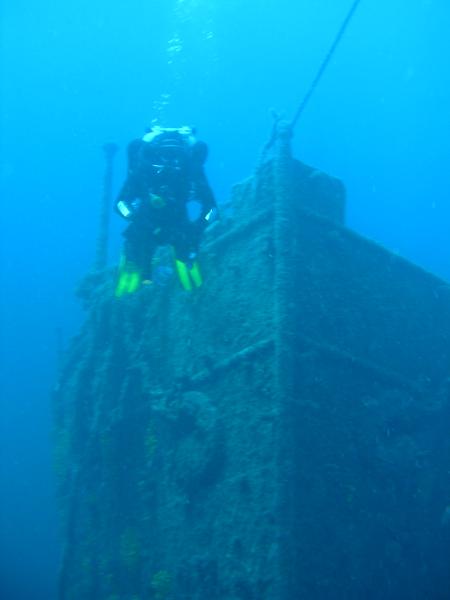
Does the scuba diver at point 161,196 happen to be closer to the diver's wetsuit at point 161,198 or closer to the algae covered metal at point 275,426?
the diver's wetsuit at point 161,198

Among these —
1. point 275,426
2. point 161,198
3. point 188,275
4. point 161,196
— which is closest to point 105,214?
point 188,275

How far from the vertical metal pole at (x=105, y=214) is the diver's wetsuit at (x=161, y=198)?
7078 mm

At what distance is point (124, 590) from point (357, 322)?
530cm

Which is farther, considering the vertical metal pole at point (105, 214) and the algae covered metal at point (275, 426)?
the vertical metal pole at point (105, 214)

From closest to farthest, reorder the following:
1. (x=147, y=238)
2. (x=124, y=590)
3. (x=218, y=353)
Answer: (x=147, y=238) < (x=218, y=353) < (x=124, y=590)

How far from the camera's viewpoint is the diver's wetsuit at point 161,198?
5902 millimetres

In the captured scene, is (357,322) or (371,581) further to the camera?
(357,322)

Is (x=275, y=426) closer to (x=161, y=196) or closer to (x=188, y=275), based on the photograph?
(x=188, y=275)

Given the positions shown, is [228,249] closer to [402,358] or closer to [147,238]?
[147,238]

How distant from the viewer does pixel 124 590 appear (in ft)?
26.0

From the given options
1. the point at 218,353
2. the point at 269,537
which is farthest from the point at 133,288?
the point at 269,537

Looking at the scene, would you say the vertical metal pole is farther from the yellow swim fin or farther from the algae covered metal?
the yellow swim fin

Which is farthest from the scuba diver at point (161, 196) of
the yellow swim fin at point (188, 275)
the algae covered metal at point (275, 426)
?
the algae covered metal at point (275, 426)

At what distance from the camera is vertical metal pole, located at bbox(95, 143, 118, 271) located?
44.3ft
